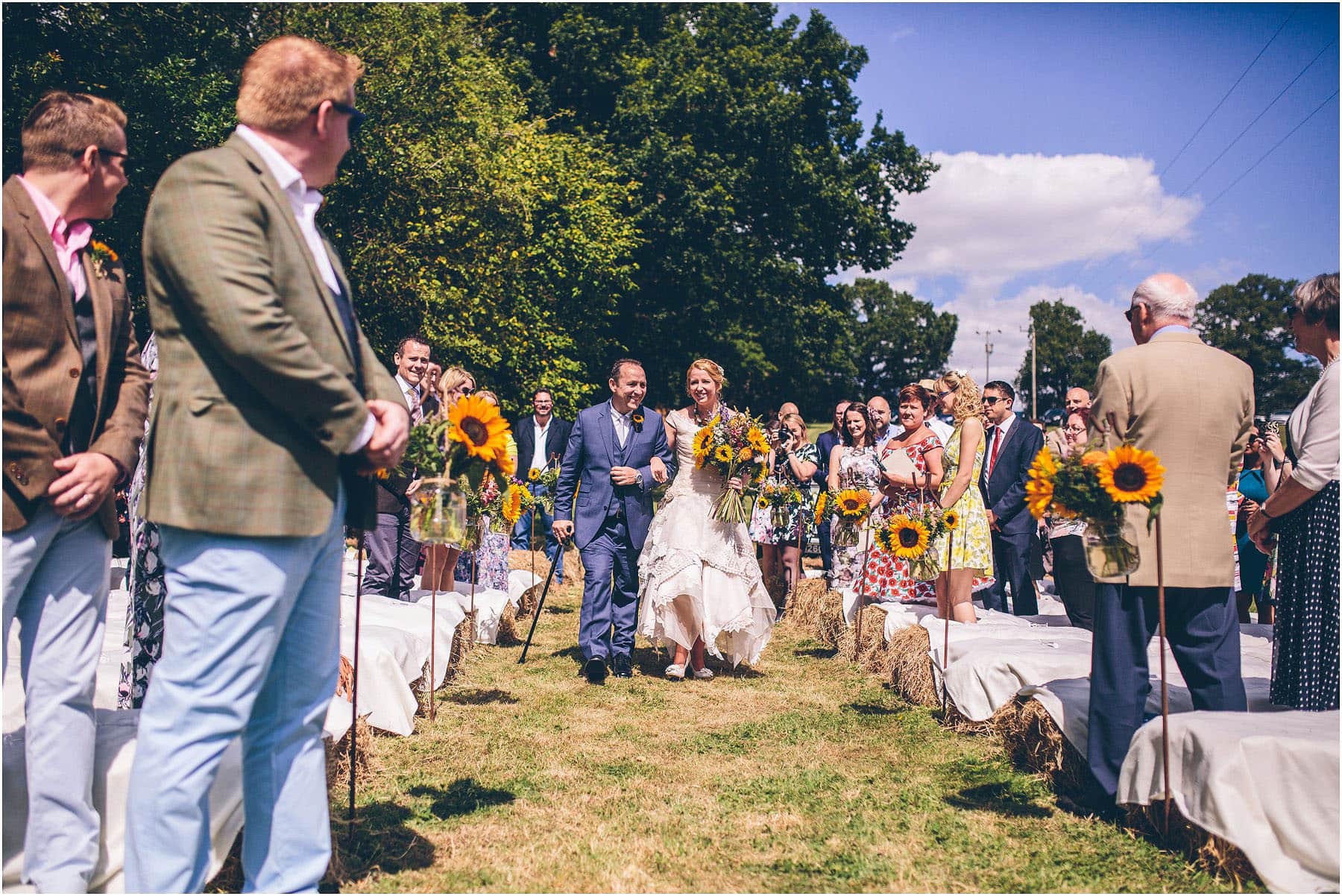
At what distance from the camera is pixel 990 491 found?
9.33 metres

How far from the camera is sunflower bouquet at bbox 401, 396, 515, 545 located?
3.59 meters

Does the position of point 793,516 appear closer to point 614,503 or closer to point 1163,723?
point 614,503

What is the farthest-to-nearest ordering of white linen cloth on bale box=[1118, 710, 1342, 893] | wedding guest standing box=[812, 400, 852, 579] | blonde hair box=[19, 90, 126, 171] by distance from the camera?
wedding guest standing box=[812, 400, 852, 579]
white linen cloth on bale box=[1118, 710, 1342, 893]
blonde hair box=[19, 90, 126, 171]

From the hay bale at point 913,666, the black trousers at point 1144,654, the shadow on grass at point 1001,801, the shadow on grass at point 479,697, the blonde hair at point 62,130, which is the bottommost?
the shadow on grass at point 1001,801

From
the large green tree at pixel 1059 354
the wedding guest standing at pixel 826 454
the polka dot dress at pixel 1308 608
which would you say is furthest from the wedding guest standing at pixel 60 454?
the large green tree at pixel 1059 354

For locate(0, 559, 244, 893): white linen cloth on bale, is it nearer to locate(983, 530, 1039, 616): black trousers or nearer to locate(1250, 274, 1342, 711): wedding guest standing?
locate(1250, 274, 1342, 711): wedding guest standing

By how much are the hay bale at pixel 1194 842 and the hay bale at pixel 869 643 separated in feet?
11.2

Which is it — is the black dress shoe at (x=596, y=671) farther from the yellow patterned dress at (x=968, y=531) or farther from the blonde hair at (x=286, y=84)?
the blonde hair at (x=286, y=84)

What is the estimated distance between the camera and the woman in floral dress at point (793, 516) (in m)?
11.6

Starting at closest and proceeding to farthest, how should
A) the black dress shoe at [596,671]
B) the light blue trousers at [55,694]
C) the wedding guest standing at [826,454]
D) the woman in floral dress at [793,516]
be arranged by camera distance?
the light blue trousers at [55,694] → the black dress shoe at [596,671] → the woman in floral dress at [793,516] → the wedding guest standing at [826,454]

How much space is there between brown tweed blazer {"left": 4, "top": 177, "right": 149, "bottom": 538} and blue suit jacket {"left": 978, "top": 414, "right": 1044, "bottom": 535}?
7710mm

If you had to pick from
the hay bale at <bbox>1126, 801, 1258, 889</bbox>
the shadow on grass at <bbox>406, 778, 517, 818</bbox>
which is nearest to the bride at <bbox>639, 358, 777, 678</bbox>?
the shadow on grass at <bbox>406, 778, 517, 818</bbox>

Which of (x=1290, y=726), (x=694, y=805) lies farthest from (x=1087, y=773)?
(x=694, y=805)

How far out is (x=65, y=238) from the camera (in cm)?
290
